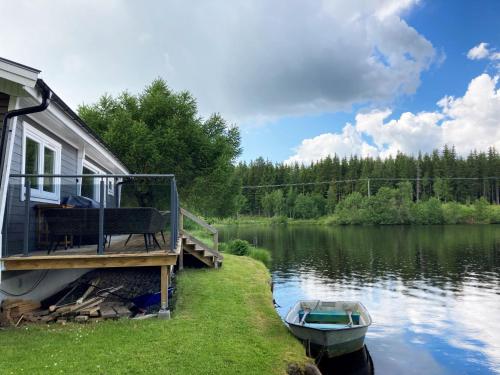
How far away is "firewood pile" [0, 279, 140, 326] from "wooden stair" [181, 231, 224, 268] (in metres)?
5.66

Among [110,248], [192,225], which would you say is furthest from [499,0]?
[110,248]

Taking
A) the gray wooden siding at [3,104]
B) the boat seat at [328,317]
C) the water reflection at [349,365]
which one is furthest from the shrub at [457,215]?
the gray wooden siding at [3,104]

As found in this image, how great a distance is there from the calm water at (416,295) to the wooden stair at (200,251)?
10.2 feet

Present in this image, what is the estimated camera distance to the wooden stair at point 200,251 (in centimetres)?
1520

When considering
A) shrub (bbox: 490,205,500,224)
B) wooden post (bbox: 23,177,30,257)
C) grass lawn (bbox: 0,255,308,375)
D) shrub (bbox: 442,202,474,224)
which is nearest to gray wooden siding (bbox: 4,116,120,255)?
wooden post (bbox: 23,177,30,257)

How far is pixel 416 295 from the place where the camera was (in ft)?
60.9

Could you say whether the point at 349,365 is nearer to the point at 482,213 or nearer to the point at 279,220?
the point at 482,213

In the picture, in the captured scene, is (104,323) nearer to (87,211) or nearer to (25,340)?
(25,340)

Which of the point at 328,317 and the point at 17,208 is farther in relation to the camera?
the point at 328,317

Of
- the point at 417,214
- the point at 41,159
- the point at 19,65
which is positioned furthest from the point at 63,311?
the point at 417,214

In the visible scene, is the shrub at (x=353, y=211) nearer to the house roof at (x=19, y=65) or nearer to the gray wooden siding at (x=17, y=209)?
the gray wooden siding at (x=17, y=209)

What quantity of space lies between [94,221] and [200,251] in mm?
7867

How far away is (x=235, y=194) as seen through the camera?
114 ft

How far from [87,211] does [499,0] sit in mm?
33277
